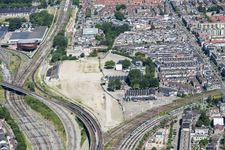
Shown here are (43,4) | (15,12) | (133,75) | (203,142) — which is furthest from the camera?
(43,4)

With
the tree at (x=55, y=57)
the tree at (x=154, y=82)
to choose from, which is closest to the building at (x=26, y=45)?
the tree at (x=55, y=57)

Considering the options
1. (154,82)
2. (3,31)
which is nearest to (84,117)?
(154,82)

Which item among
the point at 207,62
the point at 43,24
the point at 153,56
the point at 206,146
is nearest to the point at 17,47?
the point at 43,24

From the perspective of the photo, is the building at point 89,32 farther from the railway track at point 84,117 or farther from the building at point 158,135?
the building at point 158,135

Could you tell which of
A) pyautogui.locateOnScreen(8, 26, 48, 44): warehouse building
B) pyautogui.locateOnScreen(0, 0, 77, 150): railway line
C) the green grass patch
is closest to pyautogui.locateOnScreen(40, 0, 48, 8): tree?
pyautogui.locateOnScreen(8, 26, 48, 44): warehouse building

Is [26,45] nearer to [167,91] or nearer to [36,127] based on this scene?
[36,127]

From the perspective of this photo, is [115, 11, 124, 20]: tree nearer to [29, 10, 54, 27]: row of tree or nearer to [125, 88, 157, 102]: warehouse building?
[29, 10, 54, 27]: row of tree
